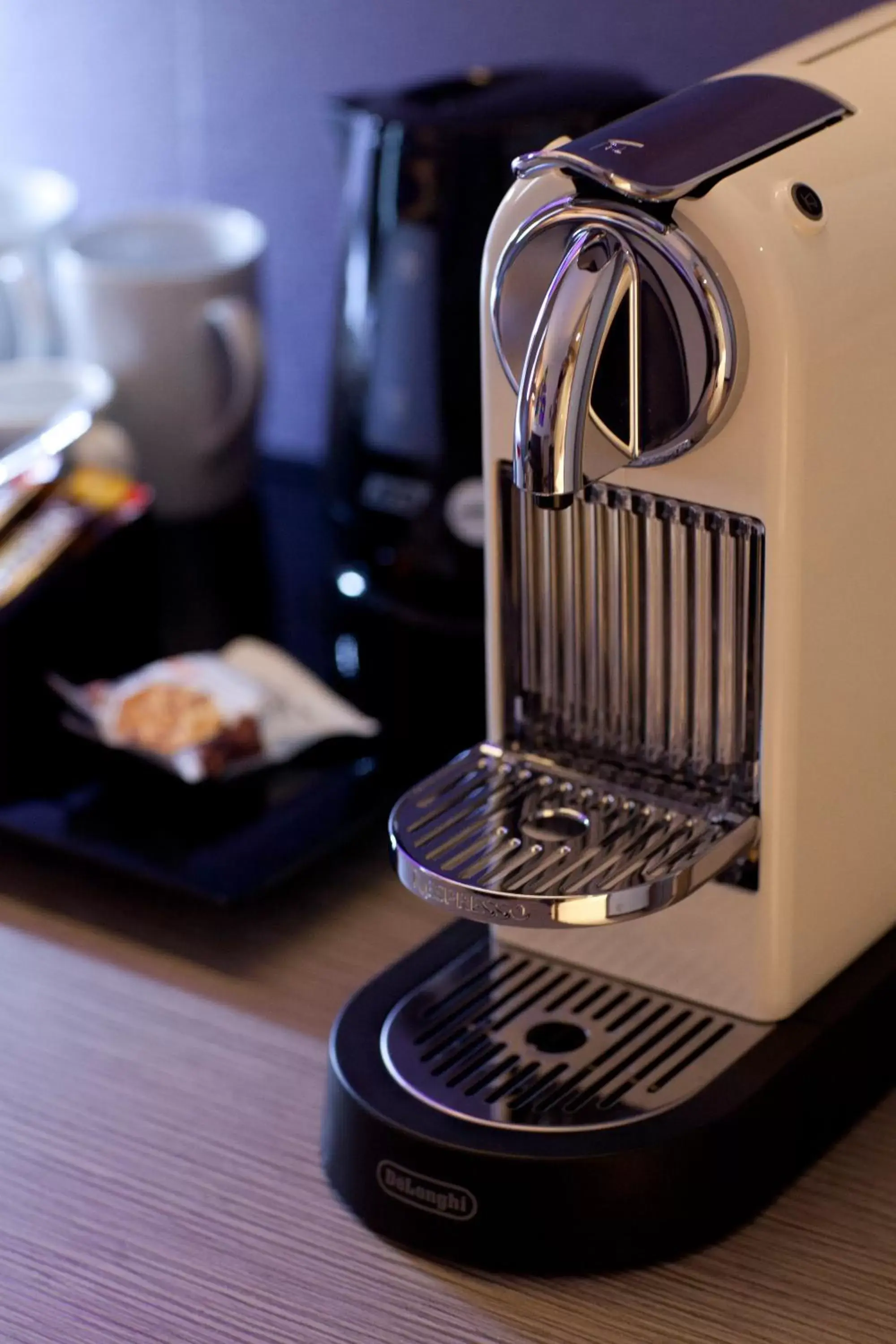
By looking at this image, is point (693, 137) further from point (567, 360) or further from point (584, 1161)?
point (584, 1161)

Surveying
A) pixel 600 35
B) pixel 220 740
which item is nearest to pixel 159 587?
pixel 220 740

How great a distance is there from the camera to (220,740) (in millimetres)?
772

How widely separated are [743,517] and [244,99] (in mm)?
652

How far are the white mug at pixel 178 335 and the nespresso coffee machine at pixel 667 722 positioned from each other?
0.45m

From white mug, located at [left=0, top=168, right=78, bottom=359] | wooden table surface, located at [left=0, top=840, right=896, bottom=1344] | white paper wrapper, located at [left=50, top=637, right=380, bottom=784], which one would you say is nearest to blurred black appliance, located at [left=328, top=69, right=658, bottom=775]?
white paper wrapper, located at [left=50, top=637, right=380, bottom=784]

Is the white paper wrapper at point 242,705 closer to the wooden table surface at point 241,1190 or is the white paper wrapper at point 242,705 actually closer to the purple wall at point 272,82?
the wooden table surface at point 241,1190

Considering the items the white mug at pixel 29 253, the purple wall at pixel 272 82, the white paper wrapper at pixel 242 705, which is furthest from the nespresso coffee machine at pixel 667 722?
the white mug at pixel 29 253

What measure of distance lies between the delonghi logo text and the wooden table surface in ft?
0.07

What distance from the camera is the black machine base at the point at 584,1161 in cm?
53

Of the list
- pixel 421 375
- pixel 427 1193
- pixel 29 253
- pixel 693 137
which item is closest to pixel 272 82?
pixel 29 253

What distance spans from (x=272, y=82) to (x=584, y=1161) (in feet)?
2.41

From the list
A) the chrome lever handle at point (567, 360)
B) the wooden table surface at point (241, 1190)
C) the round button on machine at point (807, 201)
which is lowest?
the wooden table surface at point (241, 1190)

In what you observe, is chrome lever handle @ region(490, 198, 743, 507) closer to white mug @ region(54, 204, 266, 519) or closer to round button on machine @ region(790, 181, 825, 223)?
round button on machine @ region(790, 181, 825, 223)

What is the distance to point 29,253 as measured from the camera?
1.04 metres
